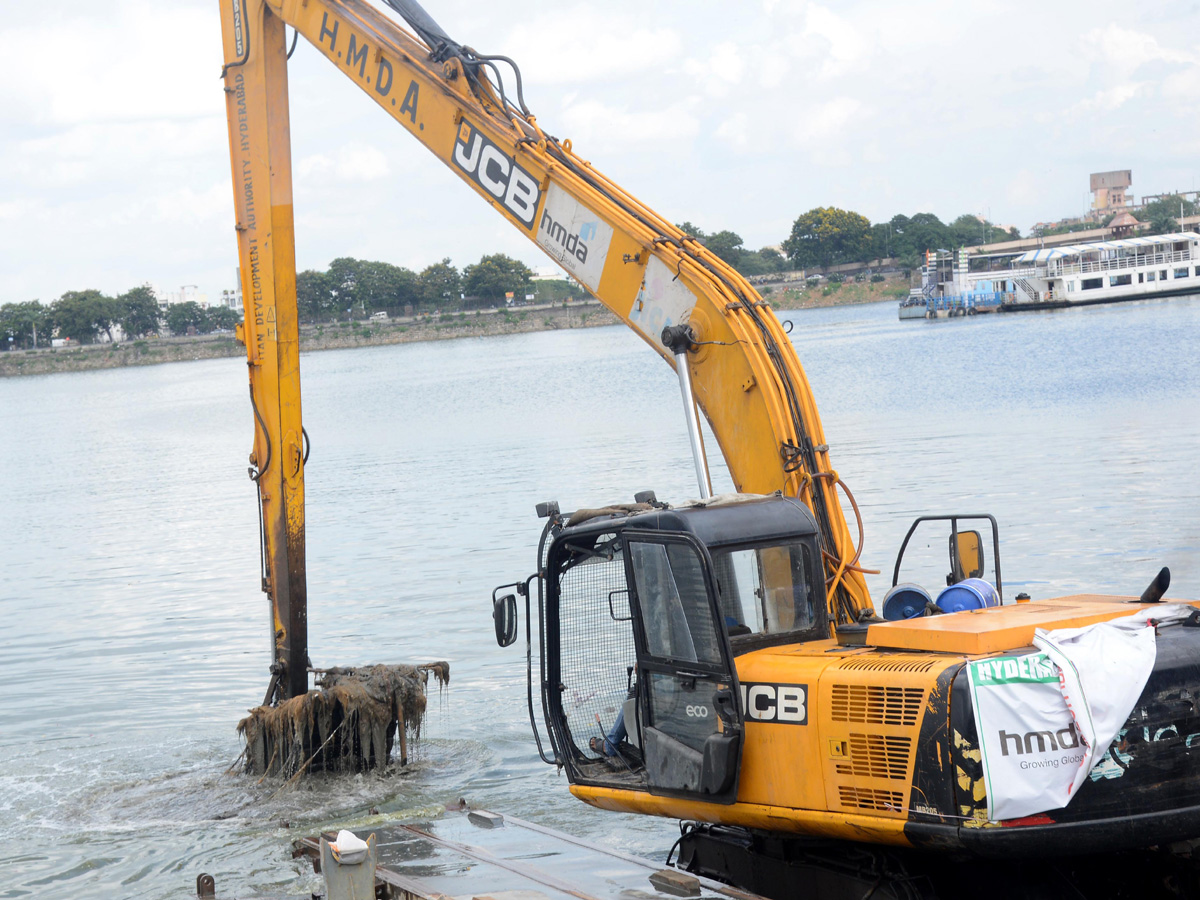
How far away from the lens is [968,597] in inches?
233

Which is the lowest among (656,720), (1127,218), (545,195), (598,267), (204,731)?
(204,731)

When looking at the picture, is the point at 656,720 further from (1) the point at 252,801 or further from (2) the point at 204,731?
(2) the point at 204,731

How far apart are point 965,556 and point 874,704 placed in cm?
263

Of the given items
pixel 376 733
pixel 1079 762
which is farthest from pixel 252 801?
pixel 1079 762

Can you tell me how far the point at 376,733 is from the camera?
386 inches

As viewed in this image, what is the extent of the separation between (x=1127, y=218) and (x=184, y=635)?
495ft

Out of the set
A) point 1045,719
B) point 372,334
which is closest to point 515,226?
point 1045,719

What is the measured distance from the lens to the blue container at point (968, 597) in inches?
233

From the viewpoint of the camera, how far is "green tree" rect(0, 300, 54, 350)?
489ft

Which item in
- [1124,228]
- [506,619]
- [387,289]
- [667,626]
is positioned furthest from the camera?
[387,289]

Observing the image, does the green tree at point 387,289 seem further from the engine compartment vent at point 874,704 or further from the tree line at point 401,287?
the engine compartment vent at point 874,704

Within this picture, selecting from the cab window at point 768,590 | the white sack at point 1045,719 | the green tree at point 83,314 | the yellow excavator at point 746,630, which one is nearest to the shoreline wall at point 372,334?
the green tree at point 83,314

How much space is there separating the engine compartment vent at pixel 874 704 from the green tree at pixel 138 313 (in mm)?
157169

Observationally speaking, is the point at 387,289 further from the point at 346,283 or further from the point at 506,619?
the point at 506,619
